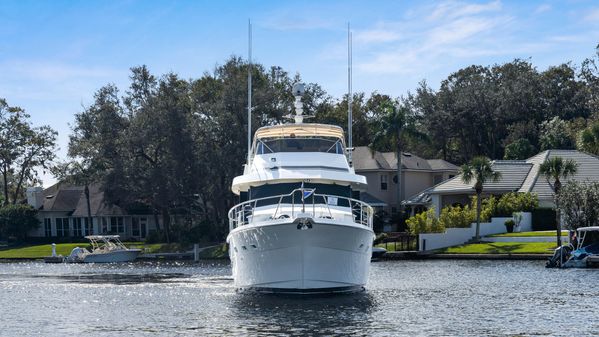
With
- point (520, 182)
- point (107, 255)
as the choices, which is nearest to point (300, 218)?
point (107, 255)

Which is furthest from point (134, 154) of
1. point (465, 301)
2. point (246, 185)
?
point (465, 301)

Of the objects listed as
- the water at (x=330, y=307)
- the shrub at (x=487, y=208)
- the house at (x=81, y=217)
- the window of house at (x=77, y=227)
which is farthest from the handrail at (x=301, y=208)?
the window of house at (x=77, y=227)

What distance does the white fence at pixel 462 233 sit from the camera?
66062mm

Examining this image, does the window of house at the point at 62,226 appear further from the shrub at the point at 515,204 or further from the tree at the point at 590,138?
the tree at the point at 590,138

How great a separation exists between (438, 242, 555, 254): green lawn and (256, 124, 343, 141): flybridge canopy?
23.6m

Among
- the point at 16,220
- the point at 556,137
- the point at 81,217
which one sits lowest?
the point at 16,220

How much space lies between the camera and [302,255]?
32.8 meters

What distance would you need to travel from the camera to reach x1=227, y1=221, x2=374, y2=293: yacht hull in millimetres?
32719

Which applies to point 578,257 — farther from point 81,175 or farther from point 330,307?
point 81,175

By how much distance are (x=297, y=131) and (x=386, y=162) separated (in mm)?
50904

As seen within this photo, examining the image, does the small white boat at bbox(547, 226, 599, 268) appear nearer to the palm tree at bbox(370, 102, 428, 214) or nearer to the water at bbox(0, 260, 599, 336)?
the water at bbox(0, 260, 599, 336)

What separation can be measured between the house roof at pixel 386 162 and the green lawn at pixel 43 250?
20.4 meters

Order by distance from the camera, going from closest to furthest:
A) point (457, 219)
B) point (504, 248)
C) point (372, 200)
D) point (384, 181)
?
point (504, 248) < point (457, 219) < point (372, 200) < point (384, 181)

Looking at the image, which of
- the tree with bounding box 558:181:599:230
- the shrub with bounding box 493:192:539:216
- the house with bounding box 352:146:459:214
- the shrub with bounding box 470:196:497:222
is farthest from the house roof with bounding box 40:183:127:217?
the tree with bounding box 558:181:599:230
